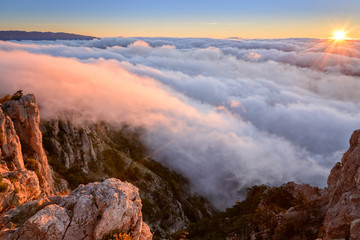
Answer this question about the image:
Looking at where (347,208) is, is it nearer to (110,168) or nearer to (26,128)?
(26,128)

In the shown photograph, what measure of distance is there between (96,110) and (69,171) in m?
75.4

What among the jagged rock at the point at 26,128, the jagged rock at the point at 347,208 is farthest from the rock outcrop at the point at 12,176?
the jagged rock at the point at 347,208

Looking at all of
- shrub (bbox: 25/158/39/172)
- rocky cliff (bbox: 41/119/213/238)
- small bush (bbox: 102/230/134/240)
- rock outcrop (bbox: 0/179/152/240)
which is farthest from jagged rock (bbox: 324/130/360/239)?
rocky cliff (bbox: 41/119/213/238)

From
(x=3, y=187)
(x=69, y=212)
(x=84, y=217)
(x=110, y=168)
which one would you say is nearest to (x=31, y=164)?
(x=3, y=187)

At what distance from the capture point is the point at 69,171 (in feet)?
241

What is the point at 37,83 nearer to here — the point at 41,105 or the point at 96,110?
the point at 96,110

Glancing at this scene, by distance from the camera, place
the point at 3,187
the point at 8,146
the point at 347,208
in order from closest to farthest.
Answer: the point at 3,187, the point at 347,208, the point at 8,146

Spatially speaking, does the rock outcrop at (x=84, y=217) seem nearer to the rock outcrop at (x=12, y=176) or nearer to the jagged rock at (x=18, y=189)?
the jagged rock at (x=18, y=189)

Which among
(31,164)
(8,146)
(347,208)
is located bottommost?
(31,164)

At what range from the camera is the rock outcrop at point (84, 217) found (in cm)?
1794

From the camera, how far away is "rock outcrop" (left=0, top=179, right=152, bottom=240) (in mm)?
17938

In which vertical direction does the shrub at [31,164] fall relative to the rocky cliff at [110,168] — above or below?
above

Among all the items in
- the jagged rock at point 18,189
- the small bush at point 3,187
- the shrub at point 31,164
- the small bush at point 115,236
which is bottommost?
the shrub at point 31,164

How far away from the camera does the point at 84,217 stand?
65.4 ft
